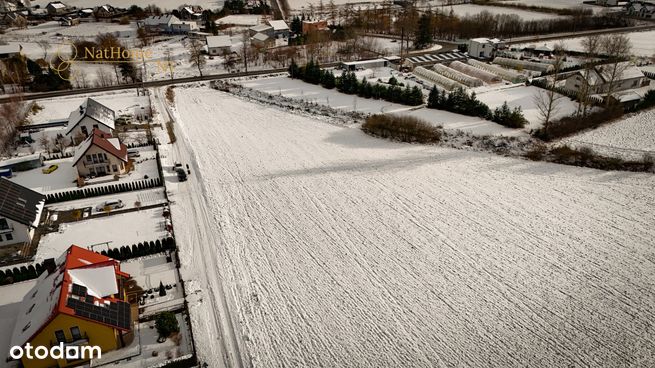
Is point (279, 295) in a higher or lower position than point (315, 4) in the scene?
lower

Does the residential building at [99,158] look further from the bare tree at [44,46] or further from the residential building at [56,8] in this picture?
the residential building at [56,8]

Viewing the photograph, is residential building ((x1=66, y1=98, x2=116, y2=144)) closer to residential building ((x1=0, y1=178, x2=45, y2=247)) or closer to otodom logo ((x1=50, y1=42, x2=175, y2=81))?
residential building ((x1=0, y1=178, x2=45, y2=247))

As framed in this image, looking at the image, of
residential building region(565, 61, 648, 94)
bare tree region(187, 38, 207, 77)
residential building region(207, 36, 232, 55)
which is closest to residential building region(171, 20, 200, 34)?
bare tree region(187, 38, 207, 77)

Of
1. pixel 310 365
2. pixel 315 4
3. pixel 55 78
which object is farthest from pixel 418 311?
pixel 315 4

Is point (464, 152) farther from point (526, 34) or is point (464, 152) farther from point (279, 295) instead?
point (526, 34)

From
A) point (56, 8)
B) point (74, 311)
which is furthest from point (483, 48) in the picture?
point (56, 8)

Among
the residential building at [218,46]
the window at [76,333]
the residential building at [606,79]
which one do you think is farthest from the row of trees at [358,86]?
the window at [76,333]
